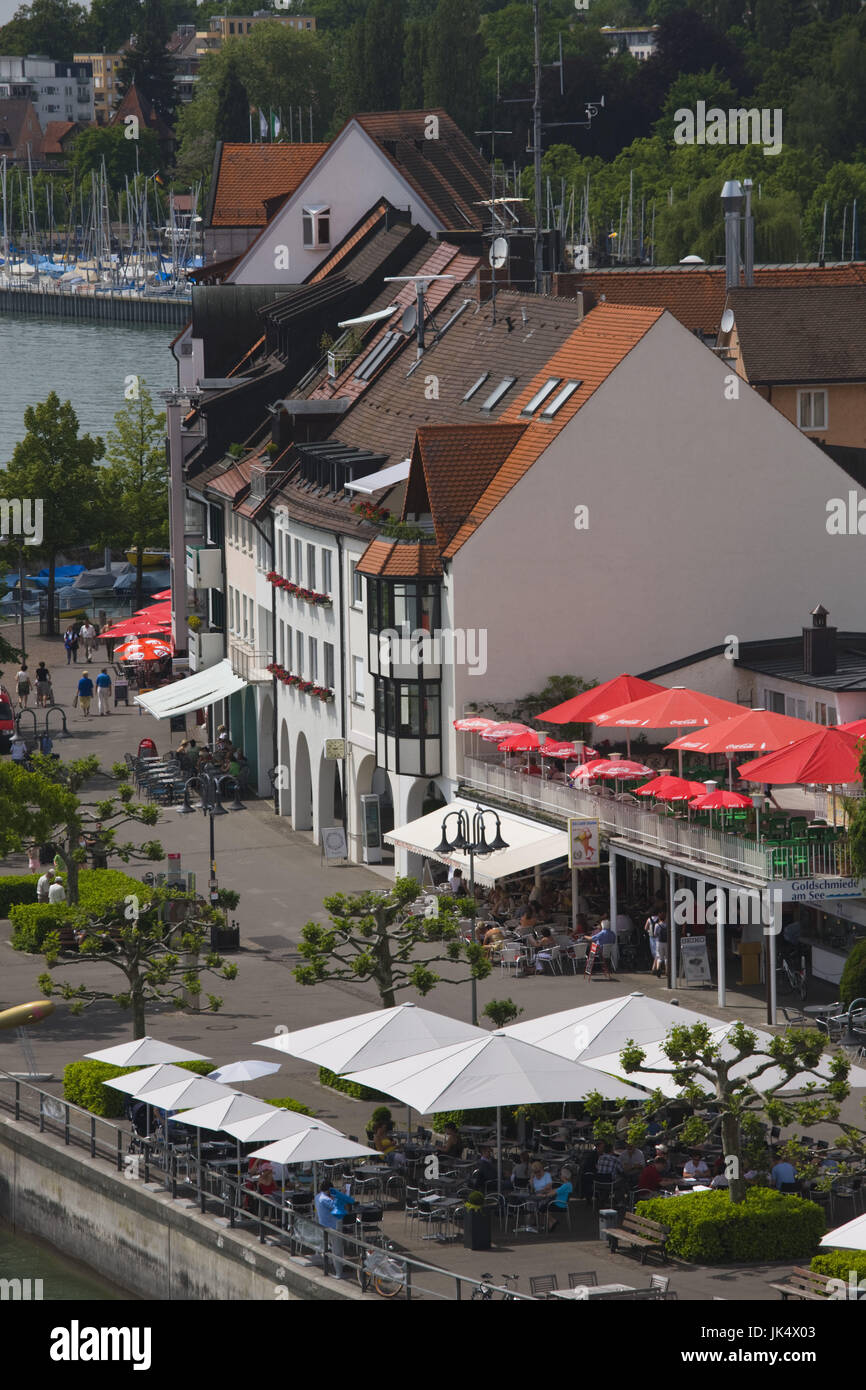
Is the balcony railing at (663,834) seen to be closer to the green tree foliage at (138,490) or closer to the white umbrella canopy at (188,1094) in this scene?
the white umbrella canopy at (188,1094)

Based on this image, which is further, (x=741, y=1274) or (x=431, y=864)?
(x=431, y=864)

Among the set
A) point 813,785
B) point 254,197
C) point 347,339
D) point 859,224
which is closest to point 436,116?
point 254,197

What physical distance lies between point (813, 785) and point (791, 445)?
1103 centimetres

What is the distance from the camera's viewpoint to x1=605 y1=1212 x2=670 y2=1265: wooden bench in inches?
1379

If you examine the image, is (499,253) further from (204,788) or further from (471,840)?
(471,840)

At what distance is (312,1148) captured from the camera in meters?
36.6

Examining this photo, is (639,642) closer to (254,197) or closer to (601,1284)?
(601,1284)

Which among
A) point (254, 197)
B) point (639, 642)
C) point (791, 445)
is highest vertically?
point (254, 197)

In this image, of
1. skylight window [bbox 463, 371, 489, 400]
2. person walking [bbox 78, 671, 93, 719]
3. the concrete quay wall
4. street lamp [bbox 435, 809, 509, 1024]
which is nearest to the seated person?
the concrete quay wall

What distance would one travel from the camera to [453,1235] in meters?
36.3

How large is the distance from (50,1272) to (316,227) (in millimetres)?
51720

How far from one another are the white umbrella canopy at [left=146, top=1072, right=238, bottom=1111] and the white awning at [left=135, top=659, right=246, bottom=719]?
35.9 m
